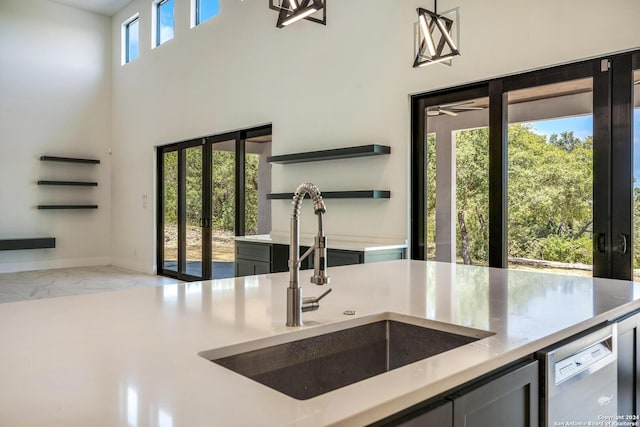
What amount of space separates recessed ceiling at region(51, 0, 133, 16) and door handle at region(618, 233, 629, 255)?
28.5 feet

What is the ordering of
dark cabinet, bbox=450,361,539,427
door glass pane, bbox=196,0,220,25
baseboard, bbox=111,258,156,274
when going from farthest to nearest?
baseboard, bbox=111,258,156,274, door glass pane, bbox=196,0,220,25, dark cabinet, bbox=450,361,539,427

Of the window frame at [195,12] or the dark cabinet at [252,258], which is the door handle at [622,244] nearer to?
the dark cabinet at [252,258]

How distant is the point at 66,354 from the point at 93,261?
9.05m

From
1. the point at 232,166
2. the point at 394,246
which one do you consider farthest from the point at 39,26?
the point at 394,246

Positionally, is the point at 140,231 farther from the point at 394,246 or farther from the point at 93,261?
the point at 394,246

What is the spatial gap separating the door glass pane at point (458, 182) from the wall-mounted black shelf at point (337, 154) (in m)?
0.45

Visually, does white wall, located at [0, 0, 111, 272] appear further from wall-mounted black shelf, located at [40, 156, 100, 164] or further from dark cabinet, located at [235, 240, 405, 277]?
dark cabinet, located at [235, 240, 405, 277]

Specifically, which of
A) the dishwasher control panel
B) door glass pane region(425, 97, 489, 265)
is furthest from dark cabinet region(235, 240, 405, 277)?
the dishwasher control panel

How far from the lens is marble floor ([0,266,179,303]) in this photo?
635 centimetres

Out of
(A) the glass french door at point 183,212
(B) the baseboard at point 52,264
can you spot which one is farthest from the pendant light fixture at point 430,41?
(B) the baseboard at point 52,264

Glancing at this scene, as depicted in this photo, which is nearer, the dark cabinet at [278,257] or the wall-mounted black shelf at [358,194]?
the dark cabinet at [278,257]

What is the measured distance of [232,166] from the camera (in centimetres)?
653

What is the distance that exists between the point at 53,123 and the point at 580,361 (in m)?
9.55

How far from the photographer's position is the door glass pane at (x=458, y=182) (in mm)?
3902
